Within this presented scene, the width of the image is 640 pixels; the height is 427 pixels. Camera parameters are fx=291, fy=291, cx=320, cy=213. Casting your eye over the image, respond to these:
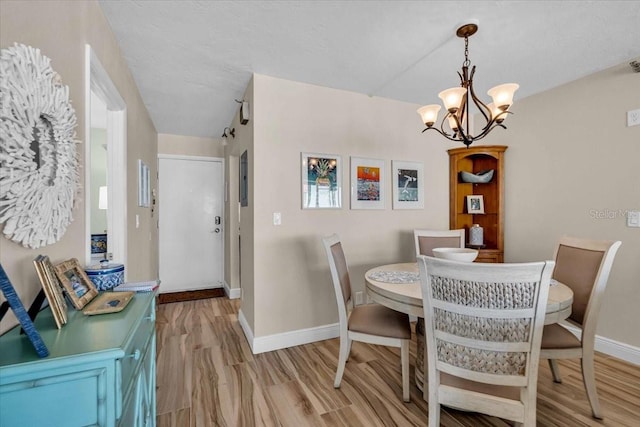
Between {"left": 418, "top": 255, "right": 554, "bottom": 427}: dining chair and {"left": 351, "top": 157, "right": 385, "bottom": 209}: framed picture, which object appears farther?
{"left": 351, "top": 157, "right": 385, "bottom": 209}: framed picture

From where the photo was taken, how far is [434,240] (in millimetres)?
2615

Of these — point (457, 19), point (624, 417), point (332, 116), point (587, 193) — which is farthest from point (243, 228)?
point (587, 193)

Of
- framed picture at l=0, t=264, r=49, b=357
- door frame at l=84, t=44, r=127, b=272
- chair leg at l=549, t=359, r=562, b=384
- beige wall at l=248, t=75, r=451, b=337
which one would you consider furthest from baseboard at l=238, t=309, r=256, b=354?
chair leg at l=549, t=359, r=562, b=384

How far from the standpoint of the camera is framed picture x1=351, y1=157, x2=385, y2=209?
2.85m

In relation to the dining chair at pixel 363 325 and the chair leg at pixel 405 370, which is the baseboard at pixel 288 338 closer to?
the dining chair at pixel 363 325

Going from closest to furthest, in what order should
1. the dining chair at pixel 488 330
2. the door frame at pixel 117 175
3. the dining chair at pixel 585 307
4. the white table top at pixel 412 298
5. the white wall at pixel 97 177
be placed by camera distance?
the dining chair at pixel 488 330 < the white table top at pixel 412 298 < the dining chair at pixel 585 307 < the door frame at pixel 117 175 < the white wall at pixel 97 177

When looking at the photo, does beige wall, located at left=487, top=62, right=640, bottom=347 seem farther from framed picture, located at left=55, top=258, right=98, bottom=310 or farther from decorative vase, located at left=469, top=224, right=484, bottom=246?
framed picture, located at left=55, top=258, right=98, bottom=310

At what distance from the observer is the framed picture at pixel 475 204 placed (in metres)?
3.33

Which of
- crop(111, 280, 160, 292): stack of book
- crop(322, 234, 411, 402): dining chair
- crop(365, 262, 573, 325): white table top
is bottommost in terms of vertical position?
crop(322, 234, 411, 402): dining chair

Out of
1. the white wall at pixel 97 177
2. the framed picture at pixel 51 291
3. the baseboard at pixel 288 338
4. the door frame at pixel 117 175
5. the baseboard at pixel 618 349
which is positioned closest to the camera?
the framed picture at pixel 51 291

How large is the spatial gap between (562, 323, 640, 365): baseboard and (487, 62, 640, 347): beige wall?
0.15 ft

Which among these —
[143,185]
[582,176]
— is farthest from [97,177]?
[582,176]

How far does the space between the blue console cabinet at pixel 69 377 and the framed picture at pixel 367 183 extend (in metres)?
2.25

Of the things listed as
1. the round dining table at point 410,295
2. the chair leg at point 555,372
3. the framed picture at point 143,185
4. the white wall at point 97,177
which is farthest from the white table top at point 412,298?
the white wall at point 97,177
